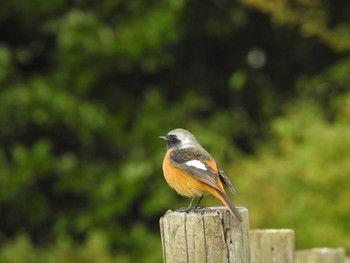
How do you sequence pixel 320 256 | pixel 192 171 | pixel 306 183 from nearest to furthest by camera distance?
pixel 192 171 → pixel 320 256 → pixel 306 183

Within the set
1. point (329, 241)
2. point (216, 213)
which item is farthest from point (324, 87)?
point (216, 213)

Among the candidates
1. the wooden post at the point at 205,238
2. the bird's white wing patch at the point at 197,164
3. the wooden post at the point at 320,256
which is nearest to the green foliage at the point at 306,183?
the wooden post at the point at 320,256

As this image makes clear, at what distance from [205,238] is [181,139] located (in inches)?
72.4

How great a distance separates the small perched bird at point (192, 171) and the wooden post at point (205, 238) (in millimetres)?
724

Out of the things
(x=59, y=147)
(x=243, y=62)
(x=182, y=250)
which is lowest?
(x=182, y=250)

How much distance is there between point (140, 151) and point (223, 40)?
338 centimetres

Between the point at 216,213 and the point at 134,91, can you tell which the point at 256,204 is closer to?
the point at 134,91

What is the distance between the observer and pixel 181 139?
6.46m

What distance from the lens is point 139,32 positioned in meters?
15.7

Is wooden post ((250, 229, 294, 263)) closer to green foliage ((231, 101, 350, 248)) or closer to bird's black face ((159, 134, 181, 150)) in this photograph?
bird's black face ((159, 134, 181, 150))

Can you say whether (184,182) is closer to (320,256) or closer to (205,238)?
(320,256)

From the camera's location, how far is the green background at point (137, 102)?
15172 millimetres

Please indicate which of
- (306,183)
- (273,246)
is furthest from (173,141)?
(306,183)

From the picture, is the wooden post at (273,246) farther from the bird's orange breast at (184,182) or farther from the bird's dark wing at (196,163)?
the bird's dark wing at (196,163)
